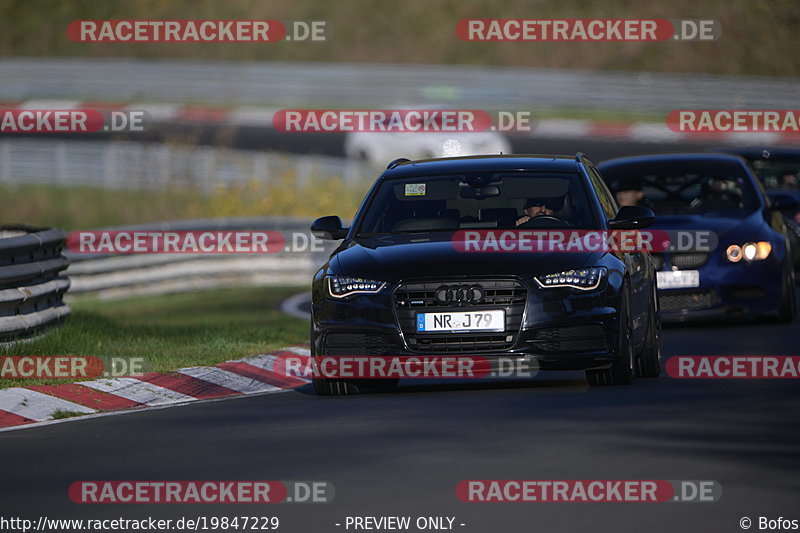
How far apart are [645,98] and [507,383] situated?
1365 inches

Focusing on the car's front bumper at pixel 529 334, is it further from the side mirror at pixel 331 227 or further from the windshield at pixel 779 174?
the windshield at pixel 779 174

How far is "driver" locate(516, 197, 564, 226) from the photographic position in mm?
12354

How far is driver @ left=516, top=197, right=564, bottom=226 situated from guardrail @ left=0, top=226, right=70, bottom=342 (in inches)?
157

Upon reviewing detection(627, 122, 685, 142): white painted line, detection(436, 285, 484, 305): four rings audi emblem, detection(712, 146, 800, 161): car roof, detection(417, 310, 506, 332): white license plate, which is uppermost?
detection(627, 122, 685, 142): white painted line

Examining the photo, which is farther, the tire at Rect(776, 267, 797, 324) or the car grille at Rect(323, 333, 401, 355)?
the tire at Rect(776, 267, 797, 324)

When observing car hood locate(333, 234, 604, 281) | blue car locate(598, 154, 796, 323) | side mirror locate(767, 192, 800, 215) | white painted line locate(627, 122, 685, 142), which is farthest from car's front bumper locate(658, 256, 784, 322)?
white painted line locate(627, 122, 685, 142)

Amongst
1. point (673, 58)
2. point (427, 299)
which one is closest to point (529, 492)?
point (427, 299)

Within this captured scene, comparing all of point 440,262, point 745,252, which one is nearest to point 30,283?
point 440,262

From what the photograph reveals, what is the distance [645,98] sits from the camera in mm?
46406

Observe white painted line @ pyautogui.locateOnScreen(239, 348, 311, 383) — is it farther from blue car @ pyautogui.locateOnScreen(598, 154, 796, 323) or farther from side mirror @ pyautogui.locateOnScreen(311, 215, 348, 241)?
blue car @ pyautogui.locateOnScreen(598, 154, 796, 323)

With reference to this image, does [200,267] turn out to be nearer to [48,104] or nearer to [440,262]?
[440,262]

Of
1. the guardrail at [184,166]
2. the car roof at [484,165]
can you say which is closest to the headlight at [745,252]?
the car roof at [484,165]

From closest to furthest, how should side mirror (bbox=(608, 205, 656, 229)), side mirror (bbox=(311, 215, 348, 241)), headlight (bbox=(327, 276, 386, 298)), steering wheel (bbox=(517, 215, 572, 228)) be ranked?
headlight (bbox=(327, 276, 386, 298)) < steering wheel (bbox=(517, 215, 572, 228)) < side mirror (bbox=(608, 205, 656, 229)) < side mirror (bbox=(311, 215, 348, 241))

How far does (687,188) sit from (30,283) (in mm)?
6493
